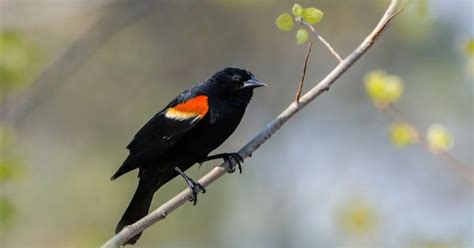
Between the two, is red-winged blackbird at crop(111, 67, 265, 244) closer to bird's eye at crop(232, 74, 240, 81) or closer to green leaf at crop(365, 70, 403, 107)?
bird's eye at crop(232, 74, 240, 81)

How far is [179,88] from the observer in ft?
31.7

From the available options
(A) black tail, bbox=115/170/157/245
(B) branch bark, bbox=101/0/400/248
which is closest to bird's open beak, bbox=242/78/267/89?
(A) black tail, bbox=115/170/157/245

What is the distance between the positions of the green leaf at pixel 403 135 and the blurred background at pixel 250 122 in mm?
5334

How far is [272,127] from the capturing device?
287 centimetres

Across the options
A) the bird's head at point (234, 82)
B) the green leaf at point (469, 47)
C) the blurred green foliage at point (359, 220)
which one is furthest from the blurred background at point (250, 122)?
the green leaf at point (469, 47)

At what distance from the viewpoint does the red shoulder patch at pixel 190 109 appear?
3467 millimetres

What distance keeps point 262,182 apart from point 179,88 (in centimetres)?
152

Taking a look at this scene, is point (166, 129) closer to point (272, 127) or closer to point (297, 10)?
point (272, 127)

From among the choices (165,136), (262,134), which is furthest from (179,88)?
(262,134)

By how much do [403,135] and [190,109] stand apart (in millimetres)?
1014

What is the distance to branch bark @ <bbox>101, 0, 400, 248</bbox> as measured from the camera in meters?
2.64

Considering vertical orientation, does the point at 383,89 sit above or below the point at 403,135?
above

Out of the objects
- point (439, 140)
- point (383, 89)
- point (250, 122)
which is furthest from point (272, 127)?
point (250, 122)

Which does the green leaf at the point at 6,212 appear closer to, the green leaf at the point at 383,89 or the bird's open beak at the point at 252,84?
the bird's open beak at the point at 252,84
